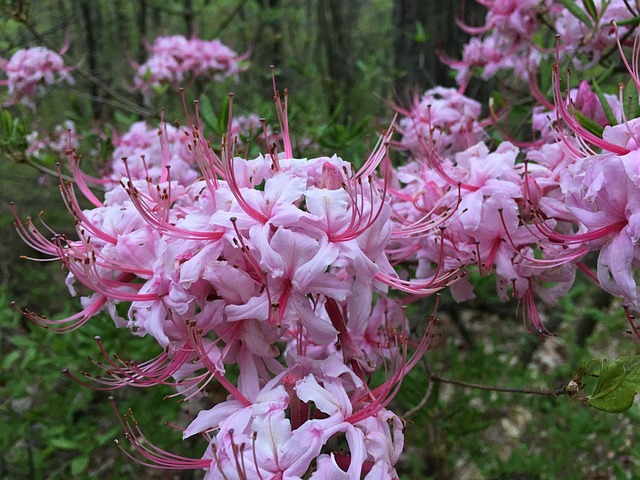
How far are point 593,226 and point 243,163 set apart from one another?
63cm

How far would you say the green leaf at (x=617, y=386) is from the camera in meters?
0.94

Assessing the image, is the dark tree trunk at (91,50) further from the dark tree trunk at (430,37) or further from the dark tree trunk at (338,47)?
the dark tree trunk at (430,37)

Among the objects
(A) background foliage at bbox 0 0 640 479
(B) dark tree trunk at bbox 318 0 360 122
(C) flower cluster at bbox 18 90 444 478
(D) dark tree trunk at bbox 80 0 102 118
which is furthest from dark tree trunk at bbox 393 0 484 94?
(D) dark tree trunk at bbox 80 0 102 118

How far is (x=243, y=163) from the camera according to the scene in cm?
108

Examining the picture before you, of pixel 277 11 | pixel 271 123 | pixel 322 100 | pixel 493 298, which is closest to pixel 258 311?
pixel 271 123

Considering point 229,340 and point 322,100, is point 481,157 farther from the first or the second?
point 322,100

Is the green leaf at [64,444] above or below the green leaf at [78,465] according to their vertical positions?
above

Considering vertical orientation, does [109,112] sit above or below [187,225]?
below

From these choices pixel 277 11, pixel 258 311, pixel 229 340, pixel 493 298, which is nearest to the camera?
→ pixel 258 311

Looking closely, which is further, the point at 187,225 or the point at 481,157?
the point at 481,157

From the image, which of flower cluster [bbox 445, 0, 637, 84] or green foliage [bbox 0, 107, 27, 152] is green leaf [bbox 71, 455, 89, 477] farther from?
flower cluster [bbox 445, 0, 637, 84]

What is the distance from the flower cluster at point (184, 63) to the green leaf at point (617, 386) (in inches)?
110

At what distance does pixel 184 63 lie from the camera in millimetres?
3371

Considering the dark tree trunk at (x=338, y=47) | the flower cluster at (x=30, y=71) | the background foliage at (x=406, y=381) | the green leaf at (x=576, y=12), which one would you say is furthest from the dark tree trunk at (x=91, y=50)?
the green leaf at (x=576, y=12)
